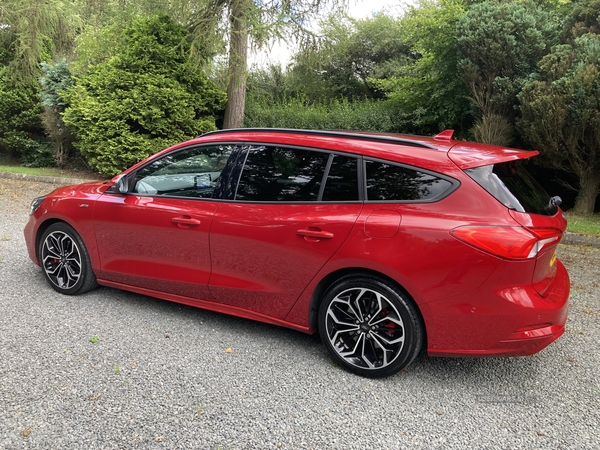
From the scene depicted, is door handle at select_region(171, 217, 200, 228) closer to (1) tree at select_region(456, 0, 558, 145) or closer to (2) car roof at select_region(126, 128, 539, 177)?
(2) car roof at select_region(126, 128, 539, 177)

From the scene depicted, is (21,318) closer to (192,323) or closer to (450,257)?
(192,323)

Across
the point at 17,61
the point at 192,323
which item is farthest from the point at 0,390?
the point at 17,61

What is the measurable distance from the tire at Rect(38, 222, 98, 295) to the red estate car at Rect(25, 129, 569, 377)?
20 centimetres

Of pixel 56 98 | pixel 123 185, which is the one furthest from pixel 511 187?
pixel 56 98

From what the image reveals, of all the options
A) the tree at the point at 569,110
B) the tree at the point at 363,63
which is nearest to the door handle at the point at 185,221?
the tree at the point at 569,110

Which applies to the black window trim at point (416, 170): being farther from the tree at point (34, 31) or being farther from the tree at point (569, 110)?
the tree at point (34, 31)

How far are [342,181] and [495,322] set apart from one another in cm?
133

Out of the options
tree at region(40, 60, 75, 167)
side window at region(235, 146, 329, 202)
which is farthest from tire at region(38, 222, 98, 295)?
tree at region(40, 60, 75, 167)

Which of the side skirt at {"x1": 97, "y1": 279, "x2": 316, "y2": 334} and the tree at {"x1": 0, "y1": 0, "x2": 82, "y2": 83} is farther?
the tree at {"x1": 0, "y1": 0, "x2": 82, "y2": 83}

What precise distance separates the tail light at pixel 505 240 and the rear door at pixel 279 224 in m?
0.73

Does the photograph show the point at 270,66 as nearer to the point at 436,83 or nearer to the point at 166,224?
the point at 436,83

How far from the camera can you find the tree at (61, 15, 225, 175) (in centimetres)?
1103

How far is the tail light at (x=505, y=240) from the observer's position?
2662 millimetres

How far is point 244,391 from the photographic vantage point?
290 centimetres
